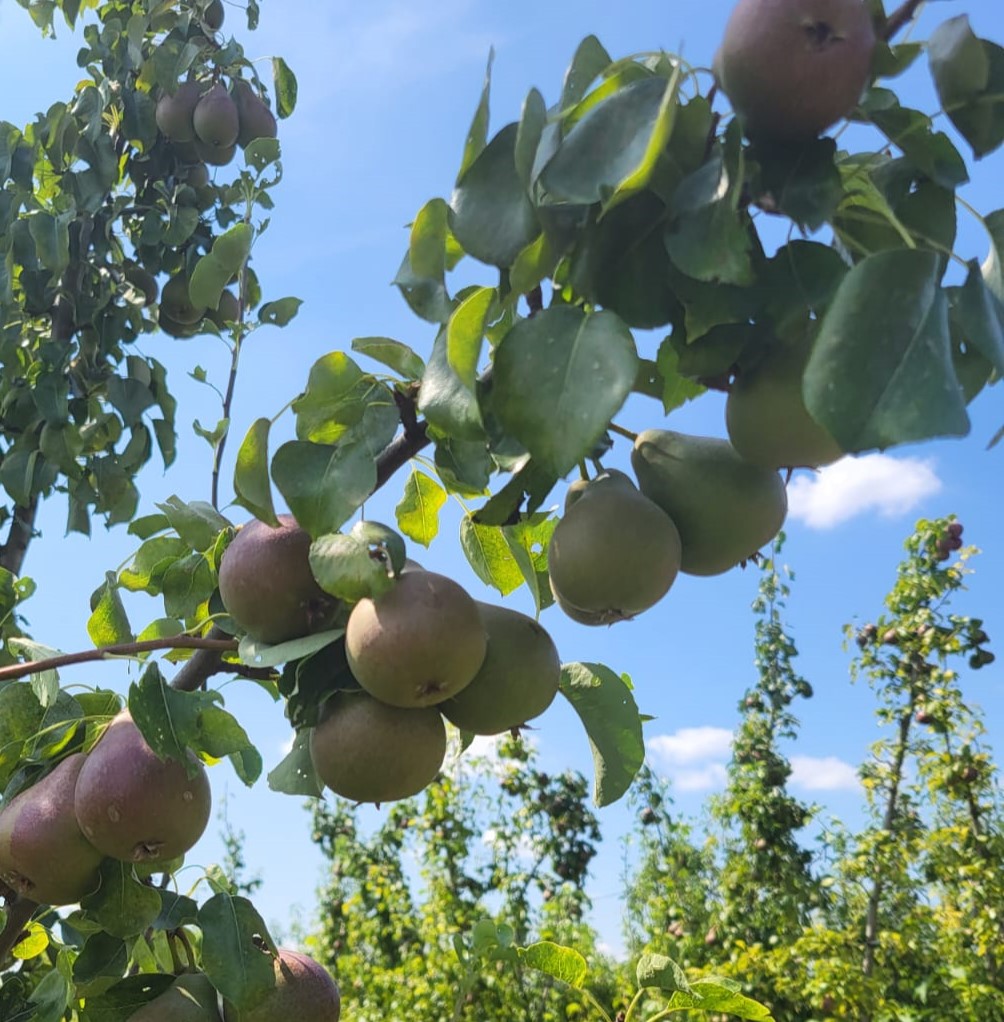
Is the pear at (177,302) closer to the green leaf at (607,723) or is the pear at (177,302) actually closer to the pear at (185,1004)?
the pear at (185,1004)

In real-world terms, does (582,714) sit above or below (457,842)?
below

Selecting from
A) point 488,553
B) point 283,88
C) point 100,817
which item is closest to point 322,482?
point 488,553

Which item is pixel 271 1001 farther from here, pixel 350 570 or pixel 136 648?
pixel 350 570

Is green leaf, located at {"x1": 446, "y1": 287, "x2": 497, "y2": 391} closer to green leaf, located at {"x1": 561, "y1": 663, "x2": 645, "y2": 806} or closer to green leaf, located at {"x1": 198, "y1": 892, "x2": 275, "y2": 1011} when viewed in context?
green leaf, located at {"x1": 561, "y1": 663, "x2": 645, "y2": 806}

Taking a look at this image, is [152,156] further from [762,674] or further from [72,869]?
[762,674]

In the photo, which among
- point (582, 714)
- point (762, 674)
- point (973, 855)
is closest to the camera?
point (582, 714)

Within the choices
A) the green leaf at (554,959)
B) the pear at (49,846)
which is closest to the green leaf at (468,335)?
the pear at (49,846)

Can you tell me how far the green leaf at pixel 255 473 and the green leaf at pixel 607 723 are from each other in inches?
14.7

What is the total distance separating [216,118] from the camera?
3.74 metres

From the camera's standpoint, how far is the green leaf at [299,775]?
1074mm

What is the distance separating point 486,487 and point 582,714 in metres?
0.28

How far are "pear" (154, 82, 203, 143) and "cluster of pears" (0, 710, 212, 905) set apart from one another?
3208mm

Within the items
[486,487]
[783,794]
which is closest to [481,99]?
[486,487]

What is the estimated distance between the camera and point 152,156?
397 cm
